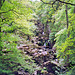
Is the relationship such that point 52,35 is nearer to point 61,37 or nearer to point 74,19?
point 61,37

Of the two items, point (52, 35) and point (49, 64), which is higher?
point (52, 35)

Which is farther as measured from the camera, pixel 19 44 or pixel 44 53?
pixel 44 53

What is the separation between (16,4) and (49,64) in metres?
5.17

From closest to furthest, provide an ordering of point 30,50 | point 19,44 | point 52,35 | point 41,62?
point 19,44, point 30,50, point 41,62, point 52,35

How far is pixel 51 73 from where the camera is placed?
551 cm

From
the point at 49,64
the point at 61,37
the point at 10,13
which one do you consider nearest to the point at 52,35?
the point at 49,64

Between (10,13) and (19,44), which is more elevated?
(10,13)

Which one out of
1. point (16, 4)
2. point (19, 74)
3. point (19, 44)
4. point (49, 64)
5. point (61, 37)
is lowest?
point (49, 64)

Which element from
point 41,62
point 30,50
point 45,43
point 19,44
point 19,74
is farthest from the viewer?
point 45,43

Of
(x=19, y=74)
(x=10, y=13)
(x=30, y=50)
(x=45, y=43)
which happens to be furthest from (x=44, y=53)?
(x=10, y=13)

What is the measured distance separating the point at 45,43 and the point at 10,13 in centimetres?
615

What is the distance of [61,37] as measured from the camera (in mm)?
3734

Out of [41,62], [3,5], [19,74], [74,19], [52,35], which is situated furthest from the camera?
[52,35]

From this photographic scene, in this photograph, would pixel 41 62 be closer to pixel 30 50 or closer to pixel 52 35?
pixel 30 50
